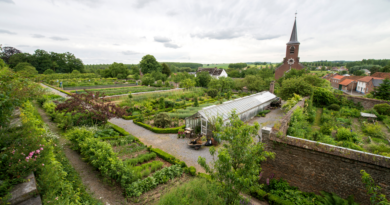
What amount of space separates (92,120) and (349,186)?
1584 cm

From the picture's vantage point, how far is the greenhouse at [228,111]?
1227 centimetres

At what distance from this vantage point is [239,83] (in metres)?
33.9

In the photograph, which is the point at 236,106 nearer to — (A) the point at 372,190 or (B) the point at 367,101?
(A) the point at 372,190

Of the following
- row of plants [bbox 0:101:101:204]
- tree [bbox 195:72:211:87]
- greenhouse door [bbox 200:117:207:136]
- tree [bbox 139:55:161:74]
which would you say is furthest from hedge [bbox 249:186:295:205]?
tree [bbox 139:55:161:74]

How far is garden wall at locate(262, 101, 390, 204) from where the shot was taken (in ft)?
17.4

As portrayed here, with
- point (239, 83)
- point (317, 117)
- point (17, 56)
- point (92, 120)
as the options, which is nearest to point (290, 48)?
point (239, 83)

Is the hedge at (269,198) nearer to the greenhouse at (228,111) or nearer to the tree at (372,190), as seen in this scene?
the tree at (372,190)

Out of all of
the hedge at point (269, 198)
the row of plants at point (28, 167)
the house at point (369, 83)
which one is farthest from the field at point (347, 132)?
the house at point (369, 83)

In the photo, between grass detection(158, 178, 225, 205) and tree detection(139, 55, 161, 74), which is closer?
grass detection(158, 178, 225, 205)

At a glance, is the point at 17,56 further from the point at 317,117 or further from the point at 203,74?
the point at 317,117

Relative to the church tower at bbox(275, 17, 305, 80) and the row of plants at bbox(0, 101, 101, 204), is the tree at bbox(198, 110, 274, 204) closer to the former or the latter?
the row of plants at bbox(0, 101, 101, 204)

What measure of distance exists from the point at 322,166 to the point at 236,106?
9998mm

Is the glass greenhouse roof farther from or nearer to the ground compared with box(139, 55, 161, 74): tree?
nearer to the ground

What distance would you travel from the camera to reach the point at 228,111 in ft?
44.9
